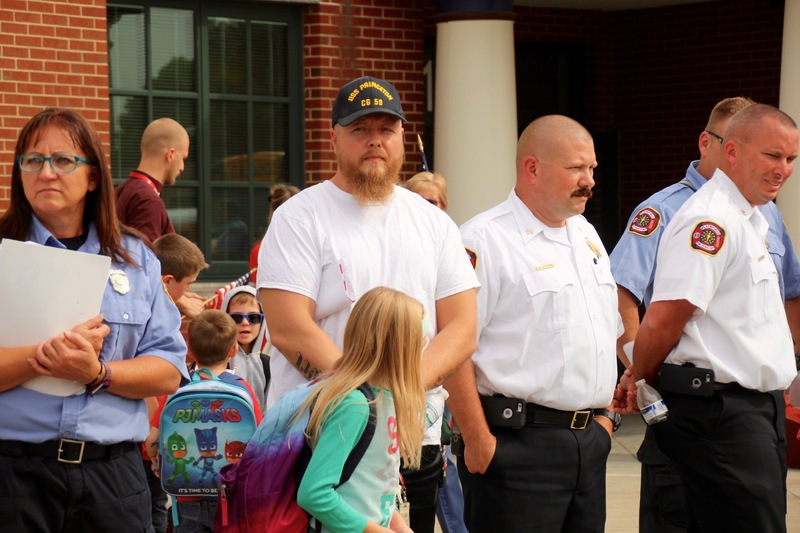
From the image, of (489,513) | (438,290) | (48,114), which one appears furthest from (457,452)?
(48,114)

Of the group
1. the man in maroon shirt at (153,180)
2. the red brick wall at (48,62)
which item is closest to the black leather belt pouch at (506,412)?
the man in maroon shirt at (153,180)

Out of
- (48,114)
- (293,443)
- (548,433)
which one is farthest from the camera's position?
(548,433)

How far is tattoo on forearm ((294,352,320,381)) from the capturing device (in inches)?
153

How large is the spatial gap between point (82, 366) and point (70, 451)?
0.85ft

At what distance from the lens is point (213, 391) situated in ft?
16.8

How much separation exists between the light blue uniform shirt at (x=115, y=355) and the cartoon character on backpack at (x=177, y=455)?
1.35 metres

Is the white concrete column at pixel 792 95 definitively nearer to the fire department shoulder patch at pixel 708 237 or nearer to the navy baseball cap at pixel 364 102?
the fire department shoulder patch at pixel 708 237

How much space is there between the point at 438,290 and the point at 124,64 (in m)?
5.58

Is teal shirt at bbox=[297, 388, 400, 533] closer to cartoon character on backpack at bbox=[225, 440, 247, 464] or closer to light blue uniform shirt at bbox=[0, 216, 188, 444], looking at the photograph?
light blue uniform shirt at bbox=[0, 216, 188, 444]

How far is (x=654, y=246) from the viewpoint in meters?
5.50

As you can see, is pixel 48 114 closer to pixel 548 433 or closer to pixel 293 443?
pixel 293 443

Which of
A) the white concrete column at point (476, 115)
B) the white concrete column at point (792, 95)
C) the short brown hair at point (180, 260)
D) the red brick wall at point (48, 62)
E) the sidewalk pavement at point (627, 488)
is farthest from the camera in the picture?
the white concrete column at point (476, 115)

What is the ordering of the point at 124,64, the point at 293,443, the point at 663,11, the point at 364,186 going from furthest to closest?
the point at 663,11, the point at 124,64, the point at 364,186, the point at 293,443

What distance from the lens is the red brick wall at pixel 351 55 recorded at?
31.3 feet
